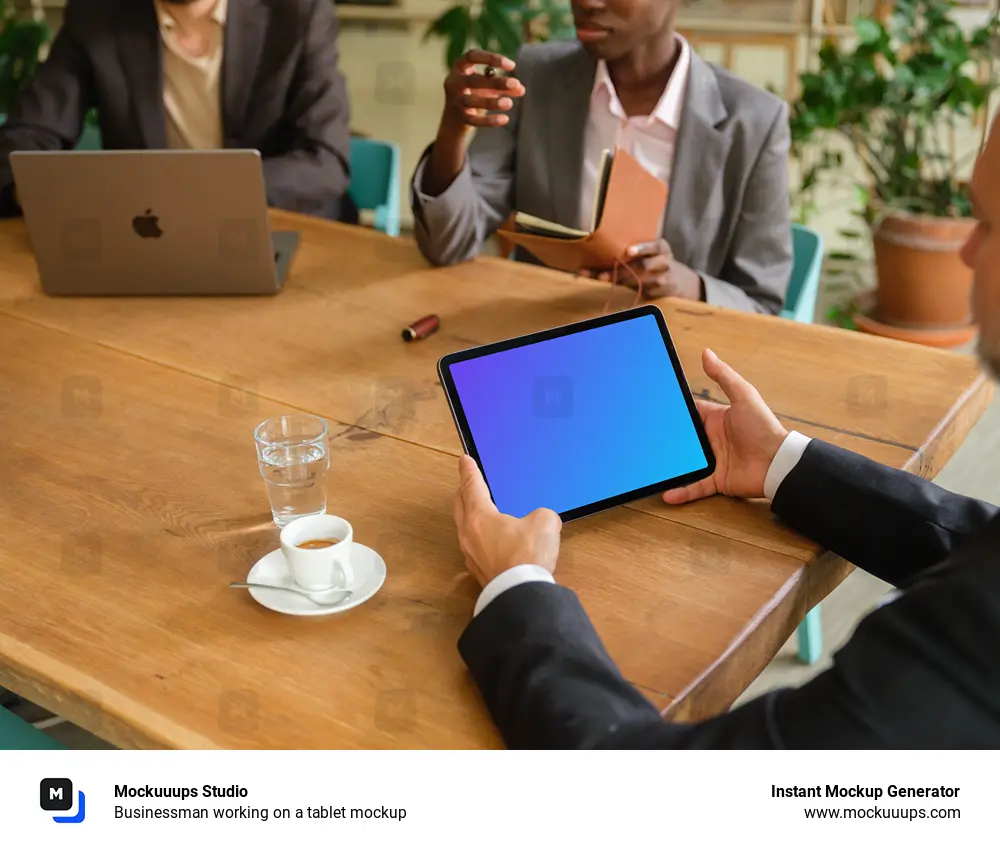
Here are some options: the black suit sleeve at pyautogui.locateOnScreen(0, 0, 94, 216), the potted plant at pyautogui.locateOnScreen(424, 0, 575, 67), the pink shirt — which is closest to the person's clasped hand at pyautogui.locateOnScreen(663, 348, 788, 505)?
the pink shirt

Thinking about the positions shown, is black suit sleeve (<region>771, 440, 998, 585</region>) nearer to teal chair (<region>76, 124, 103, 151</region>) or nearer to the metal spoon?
the metal spoon

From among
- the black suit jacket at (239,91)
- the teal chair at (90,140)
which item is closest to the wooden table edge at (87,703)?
the black suit jacket at (239,91)

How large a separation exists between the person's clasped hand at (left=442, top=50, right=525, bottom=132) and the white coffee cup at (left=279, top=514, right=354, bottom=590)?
2.84ft

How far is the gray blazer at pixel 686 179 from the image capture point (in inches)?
70.2

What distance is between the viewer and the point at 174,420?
130cm

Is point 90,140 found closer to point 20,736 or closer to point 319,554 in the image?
point 20,736

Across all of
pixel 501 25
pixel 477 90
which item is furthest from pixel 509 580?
pixel 501 25

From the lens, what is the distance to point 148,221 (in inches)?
64.6

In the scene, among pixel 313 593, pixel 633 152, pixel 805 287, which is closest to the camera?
pixel 313 593

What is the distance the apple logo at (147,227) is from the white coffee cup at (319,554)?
0.84m

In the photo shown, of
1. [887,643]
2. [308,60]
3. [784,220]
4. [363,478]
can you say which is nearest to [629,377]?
[363,478]

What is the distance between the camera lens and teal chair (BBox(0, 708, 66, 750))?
1069 millimetres

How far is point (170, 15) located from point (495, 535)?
179 centimetres

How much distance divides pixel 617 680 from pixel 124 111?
1.99m
